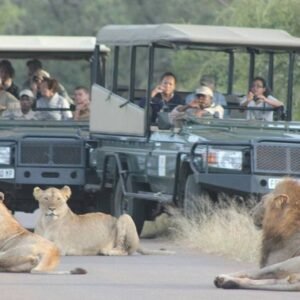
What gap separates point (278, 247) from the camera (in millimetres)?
12875

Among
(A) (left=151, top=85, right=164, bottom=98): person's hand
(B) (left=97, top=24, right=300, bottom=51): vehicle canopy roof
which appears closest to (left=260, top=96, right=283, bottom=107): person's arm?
(B) (left=97, top=24, right=300, bottom=51): vehicle canopy roof

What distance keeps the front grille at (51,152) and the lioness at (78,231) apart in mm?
2965

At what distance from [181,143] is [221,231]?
4.85 feet

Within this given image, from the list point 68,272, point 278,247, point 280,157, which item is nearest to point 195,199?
point 280,157

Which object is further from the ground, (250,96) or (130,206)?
(250,96)

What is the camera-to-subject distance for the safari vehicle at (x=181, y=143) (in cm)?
1770

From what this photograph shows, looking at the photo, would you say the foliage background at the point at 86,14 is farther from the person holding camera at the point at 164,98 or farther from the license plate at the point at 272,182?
the license plate at the point at 272,182

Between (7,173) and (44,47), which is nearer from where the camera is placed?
(7,173)

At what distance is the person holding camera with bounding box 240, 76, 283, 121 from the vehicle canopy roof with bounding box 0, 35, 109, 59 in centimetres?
306

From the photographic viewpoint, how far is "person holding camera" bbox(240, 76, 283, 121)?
66.1ft

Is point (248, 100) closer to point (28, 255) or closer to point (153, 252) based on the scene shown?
point (153, 252)

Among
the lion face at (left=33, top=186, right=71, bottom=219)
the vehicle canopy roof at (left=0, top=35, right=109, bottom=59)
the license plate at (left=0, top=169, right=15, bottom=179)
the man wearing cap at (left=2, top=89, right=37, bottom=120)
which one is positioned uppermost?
the vehicle canopy roof at (left=0, top=35, right=109, bottom=59)

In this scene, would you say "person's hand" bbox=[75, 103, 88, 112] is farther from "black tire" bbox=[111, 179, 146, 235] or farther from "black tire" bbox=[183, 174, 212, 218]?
"black tire" bbox=[183, 174, 212, 218]

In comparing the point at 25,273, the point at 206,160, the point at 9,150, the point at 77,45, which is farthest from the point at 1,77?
the point at 25,273
